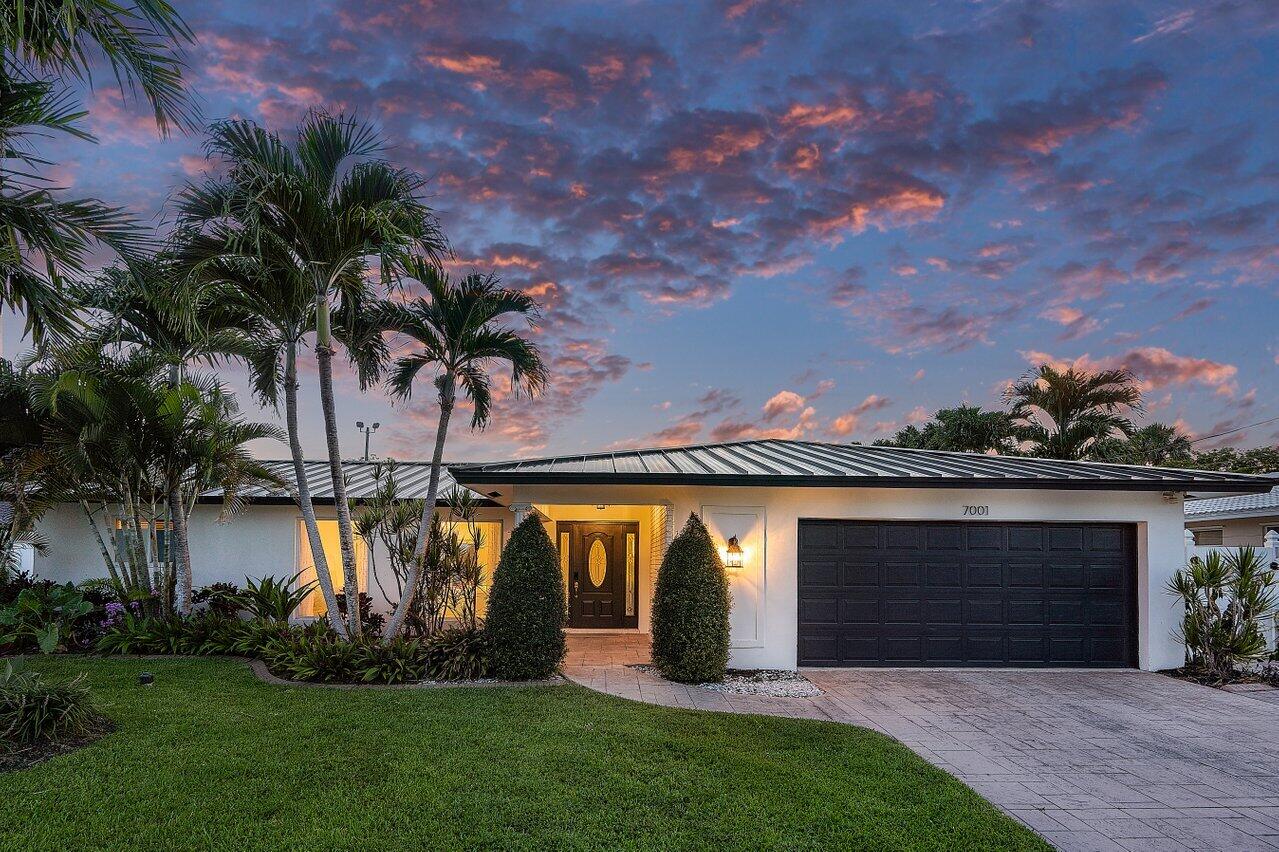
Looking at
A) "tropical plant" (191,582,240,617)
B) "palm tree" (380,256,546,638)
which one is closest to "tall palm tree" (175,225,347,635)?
"palm tree" (380,256,546,638)

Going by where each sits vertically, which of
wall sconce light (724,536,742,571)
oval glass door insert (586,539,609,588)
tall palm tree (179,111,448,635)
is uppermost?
tall palm tree (179,111,448,635)

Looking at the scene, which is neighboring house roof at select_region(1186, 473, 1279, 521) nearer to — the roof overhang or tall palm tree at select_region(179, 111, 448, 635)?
the roof overhang

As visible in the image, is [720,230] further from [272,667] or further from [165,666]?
[165,666]

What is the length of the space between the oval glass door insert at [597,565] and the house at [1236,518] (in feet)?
42.4

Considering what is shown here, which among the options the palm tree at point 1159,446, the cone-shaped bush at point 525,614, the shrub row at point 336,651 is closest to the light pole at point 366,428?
the shrub row at point 336,651

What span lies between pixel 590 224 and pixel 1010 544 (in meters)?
7.98

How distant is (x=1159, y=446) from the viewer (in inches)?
883

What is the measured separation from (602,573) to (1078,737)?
27.5ft

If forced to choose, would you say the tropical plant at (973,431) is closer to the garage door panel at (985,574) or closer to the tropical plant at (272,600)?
the garage door panel at (985,574)

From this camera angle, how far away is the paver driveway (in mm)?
4801

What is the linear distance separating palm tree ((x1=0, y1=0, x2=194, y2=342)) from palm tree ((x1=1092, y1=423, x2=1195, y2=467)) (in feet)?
64.9

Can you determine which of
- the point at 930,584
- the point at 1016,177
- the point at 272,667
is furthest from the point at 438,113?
the point at 930,584

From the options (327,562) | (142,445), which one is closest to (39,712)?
(142,445)

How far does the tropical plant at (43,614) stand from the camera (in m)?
10.2
